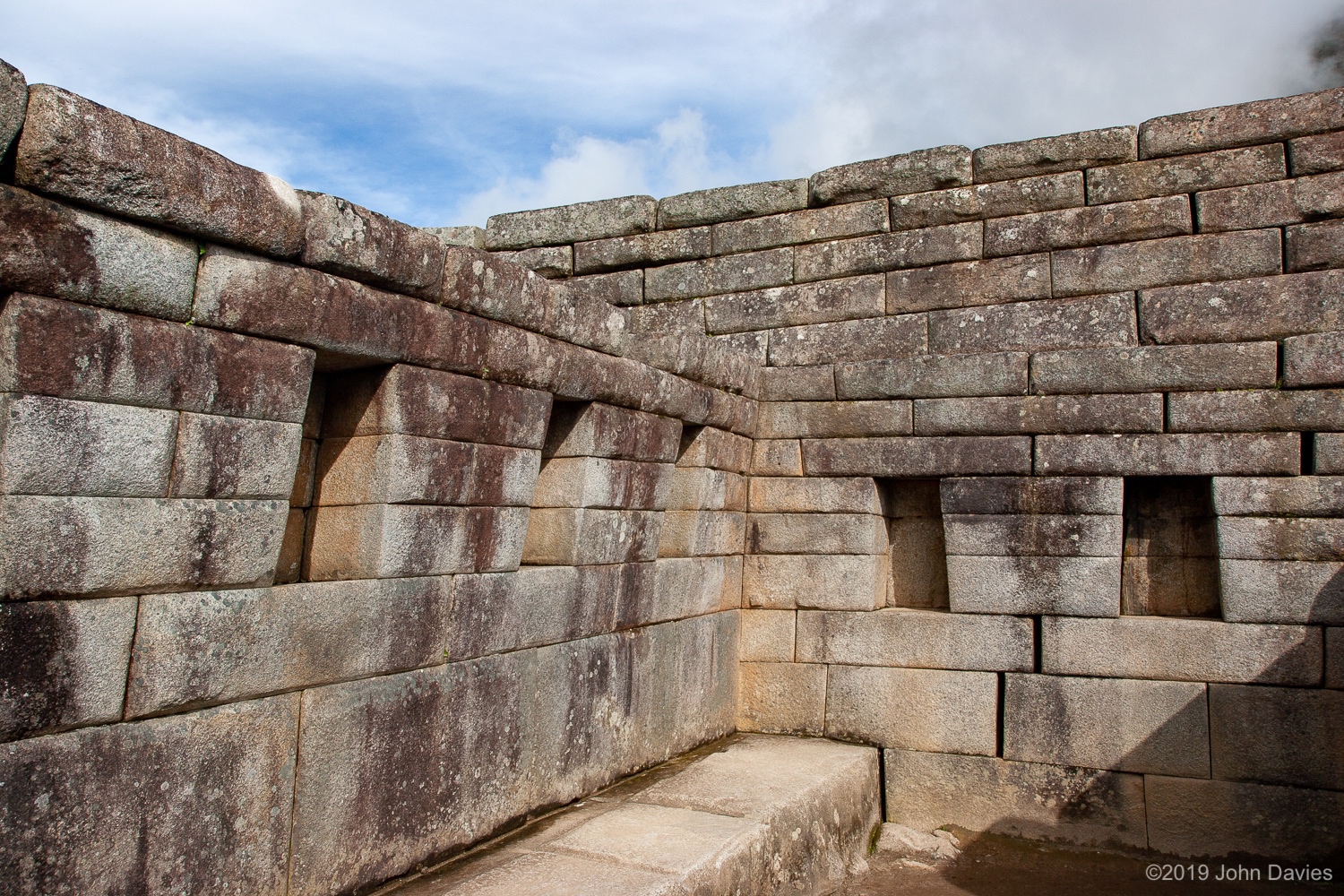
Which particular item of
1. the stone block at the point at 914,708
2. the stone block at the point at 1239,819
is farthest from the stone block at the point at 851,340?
the stone block at the point at 1239,819

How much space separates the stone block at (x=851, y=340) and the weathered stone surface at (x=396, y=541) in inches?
144

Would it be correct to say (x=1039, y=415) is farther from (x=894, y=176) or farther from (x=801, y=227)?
(x=801, y=227)

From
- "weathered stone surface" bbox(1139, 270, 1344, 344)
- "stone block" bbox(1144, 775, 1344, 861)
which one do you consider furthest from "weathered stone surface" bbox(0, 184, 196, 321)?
"stone block" bbox(1144, 775, 1344, 861)

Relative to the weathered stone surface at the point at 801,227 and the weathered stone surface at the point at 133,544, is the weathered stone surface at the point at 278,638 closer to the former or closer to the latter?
the weathered stone surface at the point at 133,544

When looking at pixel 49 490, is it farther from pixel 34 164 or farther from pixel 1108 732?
pixel 1108 732

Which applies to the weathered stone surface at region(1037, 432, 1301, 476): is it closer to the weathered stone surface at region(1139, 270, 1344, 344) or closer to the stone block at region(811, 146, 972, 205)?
the weathered stone surface at region(1139, 270, 1344, 344)

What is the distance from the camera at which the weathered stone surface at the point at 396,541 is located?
404cm

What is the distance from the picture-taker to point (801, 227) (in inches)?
307

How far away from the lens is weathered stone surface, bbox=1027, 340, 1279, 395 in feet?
20.4

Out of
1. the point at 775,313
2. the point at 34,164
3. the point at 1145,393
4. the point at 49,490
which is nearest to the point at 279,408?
the point at 49,490

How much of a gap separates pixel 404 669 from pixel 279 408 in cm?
127

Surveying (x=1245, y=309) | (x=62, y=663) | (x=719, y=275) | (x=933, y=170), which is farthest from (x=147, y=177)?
(x=1245, y=309)

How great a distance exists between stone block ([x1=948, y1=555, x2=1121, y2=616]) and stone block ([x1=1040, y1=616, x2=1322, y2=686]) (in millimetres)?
109

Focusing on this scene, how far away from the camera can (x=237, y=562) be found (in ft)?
11.2
